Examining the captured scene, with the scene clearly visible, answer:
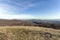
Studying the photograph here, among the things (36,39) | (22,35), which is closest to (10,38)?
(22,35)

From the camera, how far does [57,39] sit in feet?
60.8

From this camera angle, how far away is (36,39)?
17250 millimetres

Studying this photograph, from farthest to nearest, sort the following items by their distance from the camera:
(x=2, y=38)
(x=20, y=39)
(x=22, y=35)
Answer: (x=22, y=35) → (x=20, y=39) → (x=2, y=38)

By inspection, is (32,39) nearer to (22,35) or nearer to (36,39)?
(36,39)

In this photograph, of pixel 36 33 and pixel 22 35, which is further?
pixel 36 33

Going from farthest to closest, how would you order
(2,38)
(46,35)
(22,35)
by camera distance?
1. (46,35)
2. (22,35)
3. (2,38)

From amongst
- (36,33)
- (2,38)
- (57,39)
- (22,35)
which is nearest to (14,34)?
(22,35)

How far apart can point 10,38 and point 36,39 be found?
4.02 m

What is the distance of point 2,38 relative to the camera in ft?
49.1

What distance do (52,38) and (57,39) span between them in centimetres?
89

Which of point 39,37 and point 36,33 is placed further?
point 36,33

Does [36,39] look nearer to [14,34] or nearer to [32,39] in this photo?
[32,39]

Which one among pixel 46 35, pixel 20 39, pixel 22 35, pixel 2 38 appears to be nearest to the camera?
pixel 2 38

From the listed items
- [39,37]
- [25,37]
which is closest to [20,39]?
[25,37]
